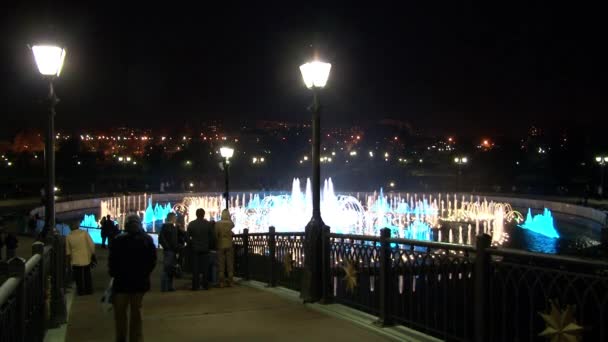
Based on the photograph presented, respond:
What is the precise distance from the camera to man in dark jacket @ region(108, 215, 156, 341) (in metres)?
8.01

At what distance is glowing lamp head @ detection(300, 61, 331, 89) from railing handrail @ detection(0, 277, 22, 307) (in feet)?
23.4

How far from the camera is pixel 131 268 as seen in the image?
8008 millimetres

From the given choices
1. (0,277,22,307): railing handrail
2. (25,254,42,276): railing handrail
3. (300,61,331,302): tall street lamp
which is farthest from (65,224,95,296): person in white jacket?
(0,277,22,307): railing handrail

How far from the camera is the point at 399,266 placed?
29.7ft

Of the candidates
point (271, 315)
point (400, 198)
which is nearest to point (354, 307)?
point (271, 315)

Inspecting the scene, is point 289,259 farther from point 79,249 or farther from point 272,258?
point 79,249

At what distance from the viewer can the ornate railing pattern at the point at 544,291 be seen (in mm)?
5750

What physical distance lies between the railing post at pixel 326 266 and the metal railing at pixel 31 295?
455cm

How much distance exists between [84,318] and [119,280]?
11.3 feet

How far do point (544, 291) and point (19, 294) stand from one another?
511cm

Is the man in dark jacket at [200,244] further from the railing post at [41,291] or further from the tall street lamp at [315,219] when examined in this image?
the railing post at [41,291]

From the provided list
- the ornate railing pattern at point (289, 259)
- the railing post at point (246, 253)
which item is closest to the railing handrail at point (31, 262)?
the ornate railing pattern at point (289, 259)

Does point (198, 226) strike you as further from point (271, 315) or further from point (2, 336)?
point (2, 336)

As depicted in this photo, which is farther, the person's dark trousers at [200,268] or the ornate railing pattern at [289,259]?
the person's dark trousers at [200,268]
